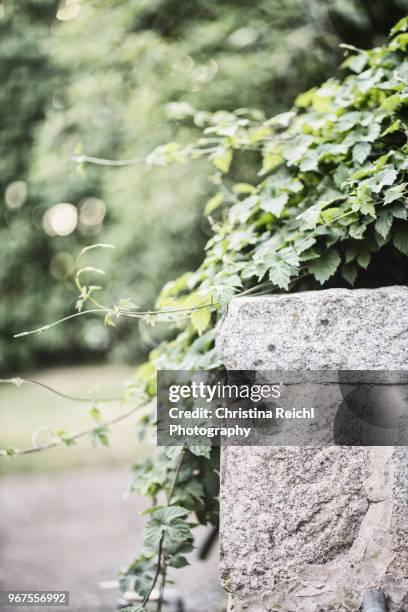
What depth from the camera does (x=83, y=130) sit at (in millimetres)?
4707

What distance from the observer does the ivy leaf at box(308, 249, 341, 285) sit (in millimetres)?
1701

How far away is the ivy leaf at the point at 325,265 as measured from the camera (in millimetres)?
1701

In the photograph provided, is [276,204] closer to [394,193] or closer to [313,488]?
[394,193]

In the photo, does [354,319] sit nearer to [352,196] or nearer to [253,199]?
[352,196]

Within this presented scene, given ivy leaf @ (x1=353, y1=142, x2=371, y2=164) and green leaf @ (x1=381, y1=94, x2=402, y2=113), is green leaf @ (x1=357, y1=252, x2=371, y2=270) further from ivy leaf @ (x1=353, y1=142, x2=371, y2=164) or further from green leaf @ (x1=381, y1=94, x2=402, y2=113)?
Answer: green leaf @ (x1=381, y1=94, x2=402, y2=113)

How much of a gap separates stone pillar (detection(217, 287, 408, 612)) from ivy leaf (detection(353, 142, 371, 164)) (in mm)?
511

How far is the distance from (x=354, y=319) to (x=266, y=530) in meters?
0.63

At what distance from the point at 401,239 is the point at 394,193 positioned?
6.2 inches

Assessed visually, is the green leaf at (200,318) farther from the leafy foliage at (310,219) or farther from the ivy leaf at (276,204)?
the ivy leaf at (276,204)

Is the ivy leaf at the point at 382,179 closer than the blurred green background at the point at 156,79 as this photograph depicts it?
Yes

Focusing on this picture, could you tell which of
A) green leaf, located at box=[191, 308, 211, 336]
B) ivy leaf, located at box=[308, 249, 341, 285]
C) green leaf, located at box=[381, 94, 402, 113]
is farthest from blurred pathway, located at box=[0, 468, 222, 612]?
green leaf, located at box=[381, 94, 402, 113]

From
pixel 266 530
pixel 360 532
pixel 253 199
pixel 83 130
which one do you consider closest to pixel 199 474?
pixel 266 530

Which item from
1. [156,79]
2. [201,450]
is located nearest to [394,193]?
[201,450]

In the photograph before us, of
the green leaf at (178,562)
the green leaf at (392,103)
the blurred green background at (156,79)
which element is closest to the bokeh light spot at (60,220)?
the blurred green background at (156,79)
